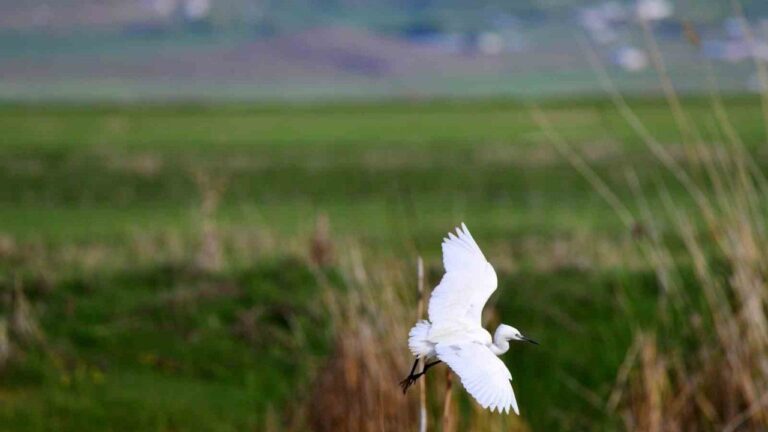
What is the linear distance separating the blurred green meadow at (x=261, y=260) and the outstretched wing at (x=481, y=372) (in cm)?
118

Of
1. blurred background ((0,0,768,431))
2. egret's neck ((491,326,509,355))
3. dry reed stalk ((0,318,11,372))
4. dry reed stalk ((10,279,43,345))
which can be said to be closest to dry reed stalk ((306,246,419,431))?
blurred background ((0,0,768,431))

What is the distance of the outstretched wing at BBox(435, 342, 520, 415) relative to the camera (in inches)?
90.1

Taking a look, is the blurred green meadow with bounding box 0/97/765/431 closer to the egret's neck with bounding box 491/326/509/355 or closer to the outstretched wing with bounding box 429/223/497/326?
the outstretched wing with bounding box 429/223/497/326

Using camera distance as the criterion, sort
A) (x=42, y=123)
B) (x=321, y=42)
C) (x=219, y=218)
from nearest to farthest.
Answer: (x=219, y=218) < (x=42, y=123) < (x=321, y=42)

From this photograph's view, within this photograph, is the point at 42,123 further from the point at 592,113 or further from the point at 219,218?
the point at 219,218

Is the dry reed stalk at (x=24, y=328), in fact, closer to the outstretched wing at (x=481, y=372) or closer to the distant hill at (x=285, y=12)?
the outstretched wing at (x=481, y=372)

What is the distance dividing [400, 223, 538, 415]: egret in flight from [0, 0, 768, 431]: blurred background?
491mm

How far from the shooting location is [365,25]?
169375 mm

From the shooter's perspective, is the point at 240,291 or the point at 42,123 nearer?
the point at 240,291

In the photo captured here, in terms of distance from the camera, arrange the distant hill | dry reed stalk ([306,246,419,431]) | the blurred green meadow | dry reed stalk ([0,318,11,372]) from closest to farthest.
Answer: dry reed stalk ([306,246,419,431])
the blurred green meadow
dry reed stalk ([0,318,11,372])
the distant hill

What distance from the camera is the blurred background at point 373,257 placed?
6199 millimetres

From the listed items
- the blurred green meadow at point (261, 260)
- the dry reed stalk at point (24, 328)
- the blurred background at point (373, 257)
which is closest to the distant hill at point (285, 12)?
A: the blurred background at point (373, 257)

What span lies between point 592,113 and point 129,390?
2263 inches

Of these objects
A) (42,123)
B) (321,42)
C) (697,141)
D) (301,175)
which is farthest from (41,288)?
(321,42)
